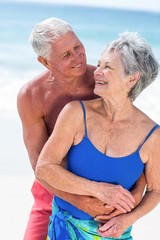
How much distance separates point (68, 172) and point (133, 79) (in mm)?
427

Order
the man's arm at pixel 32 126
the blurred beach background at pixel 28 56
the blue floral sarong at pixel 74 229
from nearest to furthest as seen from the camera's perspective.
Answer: the blue floral sarong at pixel 74 229, the man's arm at pixel 32 126, the blurred beach background at pixel 28 56

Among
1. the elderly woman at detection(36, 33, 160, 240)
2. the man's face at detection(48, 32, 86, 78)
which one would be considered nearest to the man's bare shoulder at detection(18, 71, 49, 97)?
the man's face at detection(48, 32, 86, 78)

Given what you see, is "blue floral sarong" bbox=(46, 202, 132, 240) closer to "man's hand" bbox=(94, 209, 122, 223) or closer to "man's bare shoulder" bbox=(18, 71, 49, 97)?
"man's hand" bbox=(94, 209, 122, 223)

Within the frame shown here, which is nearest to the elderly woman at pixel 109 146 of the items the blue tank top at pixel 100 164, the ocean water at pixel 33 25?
the blue tank top at pixel 100 164

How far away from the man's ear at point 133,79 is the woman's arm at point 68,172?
8.5 inches

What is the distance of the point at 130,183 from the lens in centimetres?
286

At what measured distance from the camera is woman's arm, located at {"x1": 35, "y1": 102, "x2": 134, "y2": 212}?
2779mm

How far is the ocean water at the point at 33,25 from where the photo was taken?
11.3 meters

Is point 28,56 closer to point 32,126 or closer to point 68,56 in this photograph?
point 32,126

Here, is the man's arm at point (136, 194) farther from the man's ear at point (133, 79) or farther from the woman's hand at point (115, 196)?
the man's ear at point (133, 79)

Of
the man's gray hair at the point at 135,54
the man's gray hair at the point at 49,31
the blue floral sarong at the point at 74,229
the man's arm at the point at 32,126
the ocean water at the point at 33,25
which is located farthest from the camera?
the ocean water at the point at 33,25

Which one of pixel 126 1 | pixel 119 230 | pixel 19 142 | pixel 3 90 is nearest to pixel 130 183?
pixel 119 230

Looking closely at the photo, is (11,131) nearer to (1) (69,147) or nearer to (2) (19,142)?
(2) (19,142)

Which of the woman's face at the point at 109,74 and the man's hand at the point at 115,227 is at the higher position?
the woman's face at the point at 109,74
